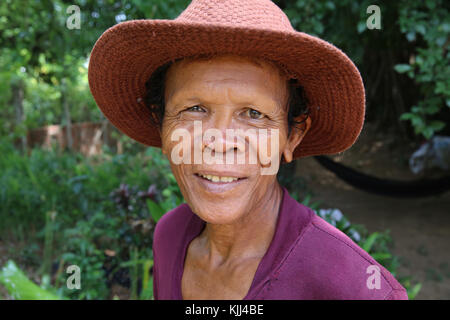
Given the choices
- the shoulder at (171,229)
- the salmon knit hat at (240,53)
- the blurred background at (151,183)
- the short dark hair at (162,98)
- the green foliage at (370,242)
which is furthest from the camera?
the blurred background at (151,183)

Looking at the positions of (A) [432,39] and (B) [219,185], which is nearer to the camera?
(B) [219,185]

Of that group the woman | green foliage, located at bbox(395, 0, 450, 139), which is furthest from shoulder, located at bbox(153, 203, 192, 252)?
green foliage, located at bbox(395, 0, 450, 139)

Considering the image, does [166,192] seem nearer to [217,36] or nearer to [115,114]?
[115,114]

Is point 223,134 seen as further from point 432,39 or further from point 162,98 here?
point 432,39

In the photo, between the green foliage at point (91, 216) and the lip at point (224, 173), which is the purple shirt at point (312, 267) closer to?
the lip at point (224, 173)

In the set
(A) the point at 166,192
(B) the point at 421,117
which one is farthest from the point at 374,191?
(A) the point at 166,192

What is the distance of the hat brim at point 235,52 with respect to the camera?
1012 mm

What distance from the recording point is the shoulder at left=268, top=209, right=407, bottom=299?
1059 millimetres

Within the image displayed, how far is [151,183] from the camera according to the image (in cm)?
471

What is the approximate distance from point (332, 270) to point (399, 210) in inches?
219

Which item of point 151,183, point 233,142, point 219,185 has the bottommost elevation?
point 219,185

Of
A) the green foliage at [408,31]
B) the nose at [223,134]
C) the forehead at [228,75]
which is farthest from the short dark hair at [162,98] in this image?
the green foliage at [408,31]

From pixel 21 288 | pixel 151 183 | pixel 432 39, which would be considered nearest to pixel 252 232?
pixel 21 288
